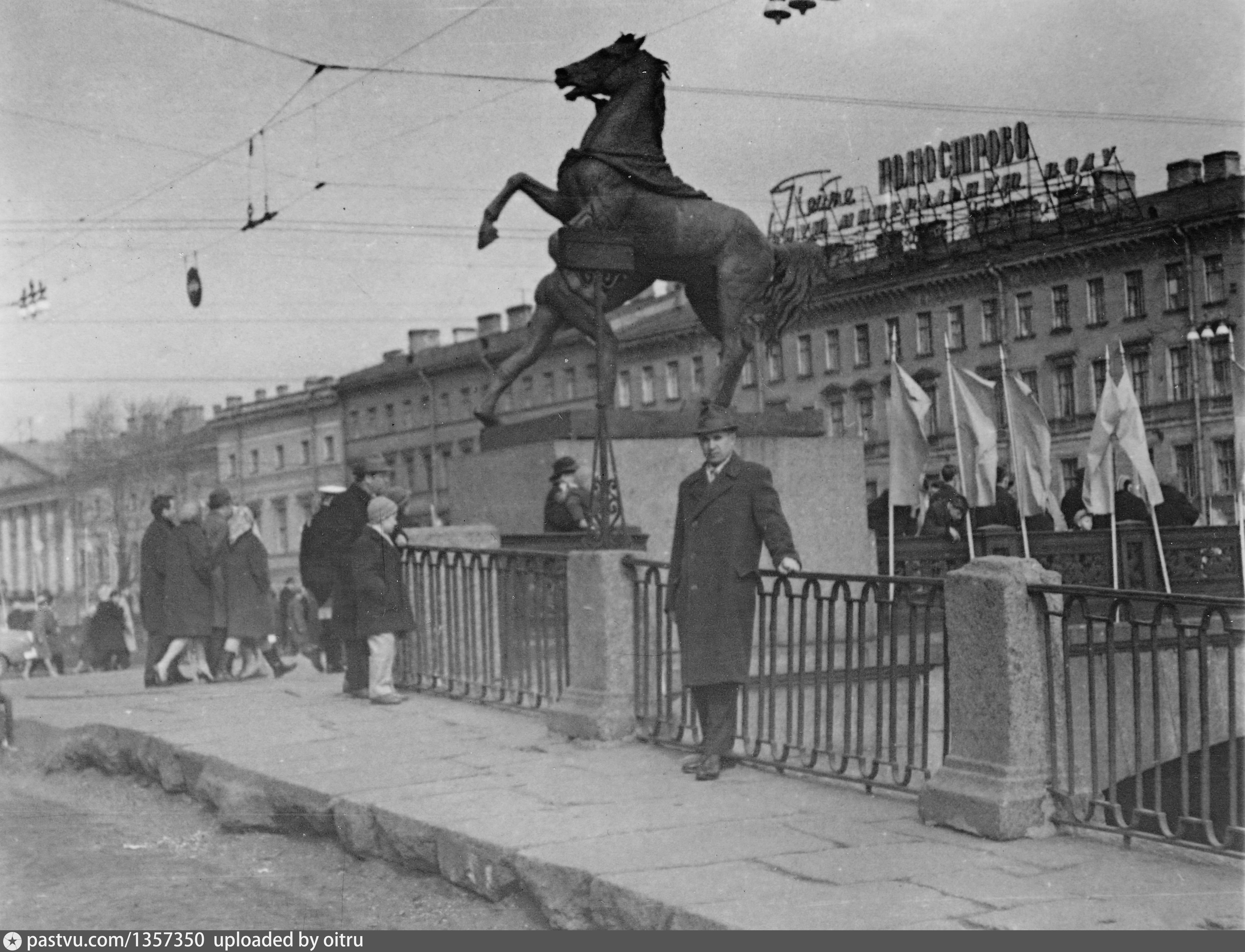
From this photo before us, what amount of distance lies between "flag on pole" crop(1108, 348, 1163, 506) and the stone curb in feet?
34.5

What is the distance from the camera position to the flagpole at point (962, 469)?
16172 millimetres

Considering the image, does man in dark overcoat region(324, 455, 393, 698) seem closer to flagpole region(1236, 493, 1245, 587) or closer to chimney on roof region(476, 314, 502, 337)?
flagpole region(1236, 493, 1245, 587)

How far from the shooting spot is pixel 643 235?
42.0ft

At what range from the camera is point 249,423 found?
3270 inches

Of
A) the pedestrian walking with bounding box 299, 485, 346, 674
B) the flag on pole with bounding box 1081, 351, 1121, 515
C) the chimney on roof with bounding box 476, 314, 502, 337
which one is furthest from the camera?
the chimney on roof with bounding box 476, 314, 502, 337

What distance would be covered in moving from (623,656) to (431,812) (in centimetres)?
240

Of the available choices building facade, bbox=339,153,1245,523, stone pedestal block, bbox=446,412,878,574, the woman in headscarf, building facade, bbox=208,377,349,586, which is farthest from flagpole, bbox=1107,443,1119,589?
building facade, bbox=208,377,349,586

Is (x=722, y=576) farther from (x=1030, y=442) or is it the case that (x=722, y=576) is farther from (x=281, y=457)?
(x=281, y=457)

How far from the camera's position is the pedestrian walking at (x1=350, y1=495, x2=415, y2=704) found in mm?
12195

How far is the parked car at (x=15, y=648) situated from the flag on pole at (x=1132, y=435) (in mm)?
19101

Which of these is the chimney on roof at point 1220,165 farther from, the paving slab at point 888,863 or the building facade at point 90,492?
the building facade at point 90,492

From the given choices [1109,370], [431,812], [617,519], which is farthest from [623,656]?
[1109,370]

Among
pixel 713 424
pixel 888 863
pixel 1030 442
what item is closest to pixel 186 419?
pixel 1030 442

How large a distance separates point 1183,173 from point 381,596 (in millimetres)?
40562
